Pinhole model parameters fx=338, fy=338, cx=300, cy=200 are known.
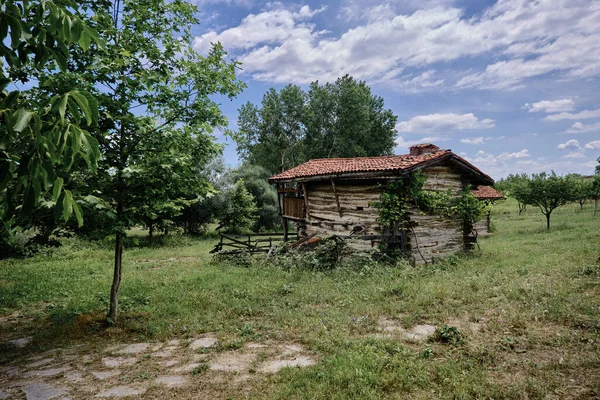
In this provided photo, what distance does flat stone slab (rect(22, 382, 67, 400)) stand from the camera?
4.30 metres

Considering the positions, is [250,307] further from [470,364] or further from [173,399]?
[470,364]

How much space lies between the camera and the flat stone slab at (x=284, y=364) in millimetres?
4809

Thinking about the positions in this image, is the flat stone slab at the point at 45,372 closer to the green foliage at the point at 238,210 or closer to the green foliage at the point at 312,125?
the green foliage at the point at 238,210

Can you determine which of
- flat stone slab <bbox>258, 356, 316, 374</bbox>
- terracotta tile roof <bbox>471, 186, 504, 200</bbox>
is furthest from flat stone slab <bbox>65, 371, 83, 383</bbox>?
terracotta tile roof <bbox>471, 186, 504, 200</bbox>

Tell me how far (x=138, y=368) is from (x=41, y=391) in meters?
1.17

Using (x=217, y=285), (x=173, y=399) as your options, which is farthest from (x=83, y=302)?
(x=173, y=399)

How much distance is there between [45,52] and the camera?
7.47 feet

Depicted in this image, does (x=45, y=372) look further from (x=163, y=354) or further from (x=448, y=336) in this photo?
(x=448, y=336)

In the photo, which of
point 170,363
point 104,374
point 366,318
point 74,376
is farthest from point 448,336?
point 74,376

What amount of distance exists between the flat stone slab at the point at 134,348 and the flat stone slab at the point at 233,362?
1588 millimetres

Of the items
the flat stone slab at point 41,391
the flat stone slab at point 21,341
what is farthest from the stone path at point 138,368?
the flat stone slab at point 21,341

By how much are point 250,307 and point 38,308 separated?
5.91 meters

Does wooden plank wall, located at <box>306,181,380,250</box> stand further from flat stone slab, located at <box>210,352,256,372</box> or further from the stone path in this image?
flat stone slab, located at <box>210,352,256,372</box>

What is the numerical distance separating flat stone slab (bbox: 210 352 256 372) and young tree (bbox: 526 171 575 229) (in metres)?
25.5
